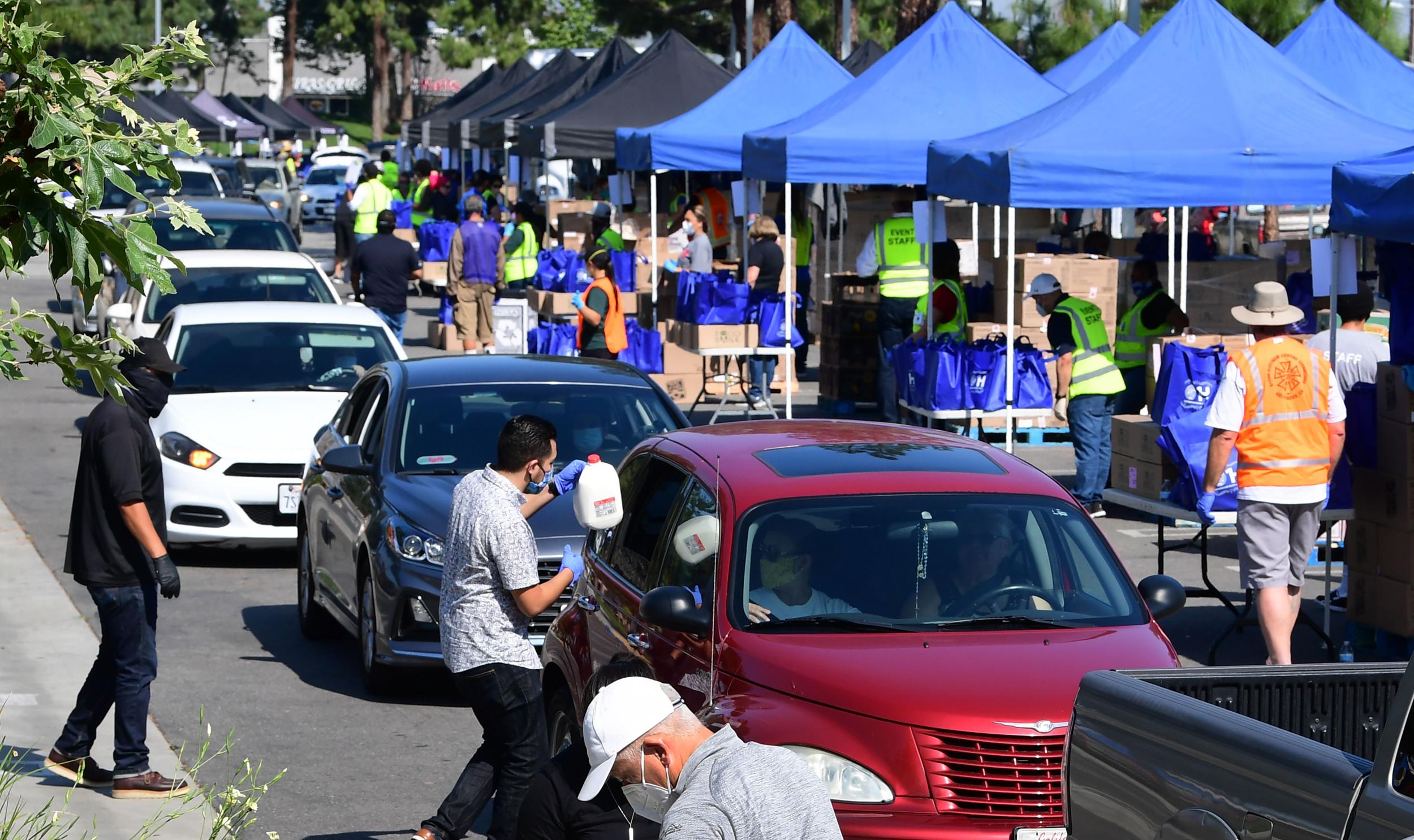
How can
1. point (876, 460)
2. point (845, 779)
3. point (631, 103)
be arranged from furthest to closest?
point (631, 103), point (876, 460), point (845, 779)

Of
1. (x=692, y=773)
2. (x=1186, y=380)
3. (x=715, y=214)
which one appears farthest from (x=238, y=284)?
(x=692, y=773)

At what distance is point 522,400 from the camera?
9.96m

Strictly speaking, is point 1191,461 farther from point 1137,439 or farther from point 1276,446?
point 1276,446

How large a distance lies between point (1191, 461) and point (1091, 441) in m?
3.25

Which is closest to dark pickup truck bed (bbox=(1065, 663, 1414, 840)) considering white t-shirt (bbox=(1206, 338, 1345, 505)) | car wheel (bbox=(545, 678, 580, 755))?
car wheel (bbox=(545, 678, 580, 755))

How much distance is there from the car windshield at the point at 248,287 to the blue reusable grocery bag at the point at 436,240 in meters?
11.4

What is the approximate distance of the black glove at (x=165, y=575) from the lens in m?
7.24

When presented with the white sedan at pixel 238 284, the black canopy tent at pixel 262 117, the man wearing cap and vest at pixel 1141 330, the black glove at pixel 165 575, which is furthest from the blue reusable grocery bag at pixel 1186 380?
the black canopy tent at pixel 262 117

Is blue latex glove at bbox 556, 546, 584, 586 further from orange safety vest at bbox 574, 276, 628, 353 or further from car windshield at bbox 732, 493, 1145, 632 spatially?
orange safety vest at bbox 574, 276, 628, 353

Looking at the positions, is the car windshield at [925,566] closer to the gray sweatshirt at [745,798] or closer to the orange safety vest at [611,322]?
the gray sweatshirt at [745,798]

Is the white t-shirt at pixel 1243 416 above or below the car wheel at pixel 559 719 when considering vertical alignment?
above

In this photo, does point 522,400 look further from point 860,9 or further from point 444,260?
point 860,9

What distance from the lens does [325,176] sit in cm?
5403

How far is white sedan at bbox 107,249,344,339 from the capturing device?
16797 mm
